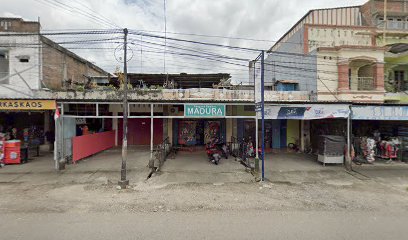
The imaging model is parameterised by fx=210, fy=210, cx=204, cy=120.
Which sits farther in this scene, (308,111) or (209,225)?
(308,111)

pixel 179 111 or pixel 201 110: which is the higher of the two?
pixel 179 111

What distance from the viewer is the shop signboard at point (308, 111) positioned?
10758 mm

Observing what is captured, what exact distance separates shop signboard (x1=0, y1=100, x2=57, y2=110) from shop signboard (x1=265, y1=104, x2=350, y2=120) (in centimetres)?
1064

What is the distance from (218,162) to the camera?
37.9ft

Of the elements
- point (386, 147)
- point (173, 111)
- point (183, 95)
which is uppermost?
point (183, 95)

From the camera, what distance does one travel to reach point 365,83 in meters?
16.2

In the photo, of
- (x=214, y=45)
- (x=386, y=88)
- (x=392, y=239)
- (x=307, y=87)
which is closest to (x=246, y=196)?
(x=392, y=239)

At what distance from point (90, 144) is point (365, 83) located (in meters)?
20.1

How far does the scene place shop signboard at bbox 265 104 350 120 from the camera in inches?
424

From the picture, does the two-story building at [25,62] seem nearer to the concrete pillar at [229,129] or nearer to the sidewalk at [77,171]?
the sidewalk at [77,171]

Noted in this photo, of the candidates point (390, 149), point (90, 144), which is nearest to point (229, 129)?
point (90, 144)

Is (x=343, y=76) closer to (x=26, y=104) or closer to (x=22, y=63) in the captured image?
(x=26, y=104)

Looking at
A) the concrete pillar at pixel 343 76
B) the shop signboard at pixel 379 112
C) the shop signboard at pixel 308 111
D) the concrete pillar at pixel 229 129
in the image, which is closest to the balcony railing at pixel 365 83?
the concrete pillar at pixel 343 76

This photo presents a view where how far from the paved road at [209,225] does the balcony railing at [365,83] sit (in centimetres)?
1319
